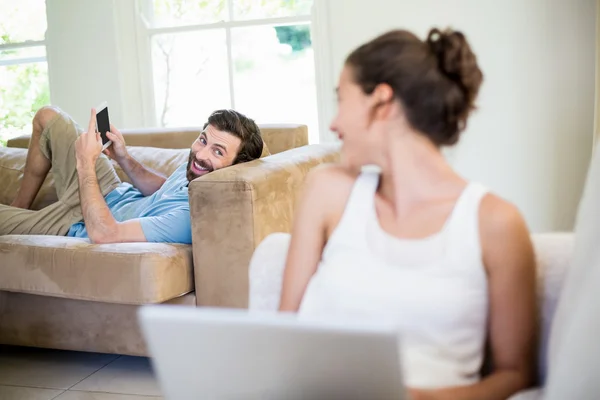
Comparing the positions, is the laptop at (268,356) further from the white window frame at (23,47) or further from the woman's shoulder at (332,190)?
the white window frame at (23,47)

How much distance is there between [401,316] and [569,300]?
0.70 feet

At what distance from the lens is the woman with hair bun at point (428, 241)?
100 cm

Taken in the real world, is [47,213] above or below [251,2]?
below

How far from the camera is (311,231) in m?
1.15

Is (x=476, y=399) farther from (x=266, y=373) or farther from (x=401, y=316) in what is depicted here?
(x=266, y=373)

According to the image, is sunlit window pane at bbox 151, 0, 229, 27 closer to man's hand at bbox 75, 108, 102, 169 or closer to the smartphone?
the smartphone

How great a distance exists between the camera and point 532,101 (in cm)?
336

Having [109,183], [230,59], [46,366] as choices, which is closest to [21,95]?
[230,59]

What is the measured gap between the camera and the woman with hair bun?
998mm

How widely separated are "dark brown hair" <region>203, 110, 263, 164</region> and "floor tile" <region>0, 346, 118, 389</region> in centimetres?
86

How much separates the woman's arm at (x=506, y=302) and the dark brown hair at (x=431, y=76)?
0.40 feet

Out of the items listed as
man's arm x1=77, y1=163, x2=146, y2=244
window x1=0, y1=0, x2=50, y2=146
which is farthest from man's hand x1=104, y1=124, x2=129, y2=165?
window x1=0, y1=0, x2=50, y2=146

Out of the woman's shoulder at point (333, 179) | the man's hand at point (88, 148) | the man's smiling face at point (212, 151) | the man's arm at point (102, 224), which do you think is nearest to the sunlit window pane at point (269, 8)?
the man's smiling face at point (212, 151)

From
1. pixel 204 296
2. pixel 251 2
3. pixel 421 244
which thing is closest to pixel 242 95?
pixel 251 2
